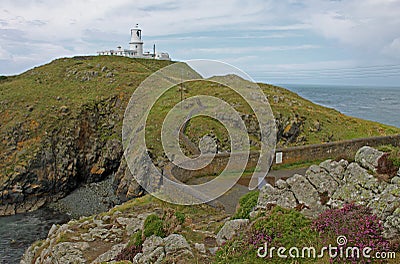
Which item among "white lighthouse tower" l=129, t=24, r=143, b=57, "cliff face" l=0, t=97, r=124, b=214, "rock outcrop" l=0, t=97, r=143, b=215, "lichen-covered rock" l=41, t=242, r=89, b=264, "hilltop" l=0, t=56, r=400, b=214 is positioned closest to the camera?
"lichen-covered rock" l=41, t=242, r=89, b=264

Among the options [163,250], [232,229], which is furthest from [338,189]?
[163,250]

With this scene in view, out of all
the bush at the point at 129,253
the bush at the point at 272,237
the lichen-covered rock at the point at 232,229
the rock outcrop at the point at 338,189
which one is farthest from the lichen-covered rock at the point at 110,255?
the rock outcrop at the point at 338,189

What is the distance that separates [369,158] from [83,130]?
143 ft

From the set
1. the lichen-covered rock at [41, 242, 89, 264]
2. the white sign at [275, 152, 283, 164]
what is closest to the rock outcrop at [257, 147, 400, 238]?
the lichen-covered rock at [41, 242, 89, 264]

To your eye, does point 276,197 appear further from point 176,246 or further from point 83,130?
point 83,130

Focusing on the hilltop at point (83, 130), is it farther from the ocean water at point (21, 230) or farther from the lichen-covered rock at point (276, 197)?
the lichen-covered rock at point (276, 197)

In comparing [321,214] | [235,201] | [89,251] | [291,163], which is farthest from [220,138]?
[321,214]

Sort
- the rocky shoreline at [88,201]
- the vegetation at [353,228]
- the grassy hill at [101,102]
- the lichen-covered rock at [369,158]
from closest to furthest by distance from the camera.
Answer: the vegetation at [353,228] → the lichen-covered rock at [369,158] → the rocky shoreline at [88,201] → the grassy hill at [101,102]

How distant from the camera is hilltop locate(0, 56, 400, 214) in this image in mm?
40188

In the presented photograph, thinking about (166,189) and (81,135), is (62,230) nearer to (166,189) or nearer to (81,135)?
(166,189)

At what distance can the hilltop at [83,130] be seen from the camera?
40188mm

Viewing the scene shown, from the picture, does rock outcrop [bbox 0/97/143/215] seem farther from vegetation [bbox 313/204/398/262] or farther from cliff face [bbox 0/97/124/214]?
vegetation [bbox 313/204/398/262]

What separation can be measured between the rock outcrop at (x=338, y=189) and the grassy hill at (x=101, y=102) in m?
28.3

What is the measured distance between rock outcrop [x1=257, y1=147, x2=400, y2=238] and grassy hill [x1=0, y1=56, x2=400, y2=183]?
28.3 metres
